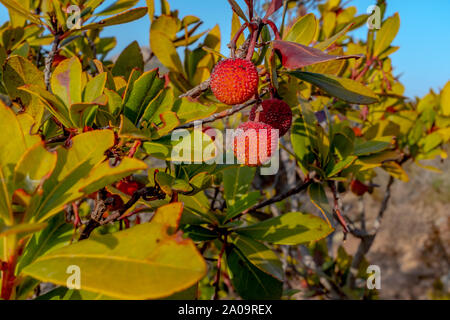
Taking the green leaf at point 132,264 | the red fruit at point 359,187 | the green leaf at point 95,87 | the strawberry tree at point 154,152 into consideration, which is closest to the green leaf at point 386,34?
the strawberry tree at point 154,152

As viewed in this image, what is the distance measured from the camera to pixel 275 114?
671 millimetres

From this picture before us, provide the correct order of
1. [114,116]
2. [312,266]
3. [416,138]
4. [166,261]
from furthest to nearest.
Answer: [312,266] → [416,138] → [114,116] → [166,261]

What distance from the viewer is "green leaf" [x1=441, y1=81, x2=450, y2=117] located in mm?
1440

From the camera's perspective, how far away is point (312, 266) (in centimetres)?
155

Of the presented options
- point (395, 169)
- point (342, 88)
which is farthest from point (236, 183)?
point (395, 169)

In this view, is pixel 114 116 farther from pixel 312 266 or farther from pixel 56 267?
pixel 312 266

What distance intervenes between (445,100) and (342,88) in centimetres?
113

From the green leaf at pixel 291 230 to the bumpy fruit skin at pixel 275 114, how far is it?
21cm

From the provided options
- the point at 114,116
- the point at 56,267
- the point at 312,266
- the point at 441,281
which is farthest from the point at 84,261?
the point at 441,281

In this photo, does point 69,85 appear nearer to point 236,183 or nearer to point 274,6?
point 274,6

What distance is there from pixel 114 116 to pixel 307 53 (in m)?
0.35

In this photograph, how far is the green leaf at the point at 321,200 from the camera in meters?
0.71
